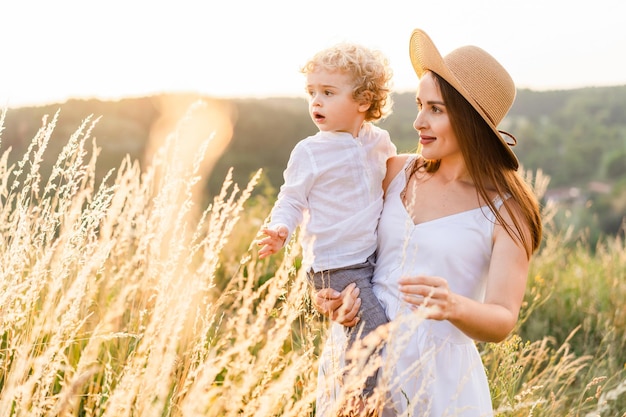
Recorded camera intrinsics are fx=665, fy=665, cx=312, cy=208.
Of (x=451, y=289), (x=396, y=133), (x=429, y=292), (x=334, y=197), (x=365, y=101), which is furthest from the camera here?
(x=396, y=133)

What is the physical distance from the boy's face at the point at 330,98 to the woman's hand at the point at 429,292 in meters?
1.08

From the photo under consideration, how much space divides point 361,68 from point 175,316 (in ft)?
4.58

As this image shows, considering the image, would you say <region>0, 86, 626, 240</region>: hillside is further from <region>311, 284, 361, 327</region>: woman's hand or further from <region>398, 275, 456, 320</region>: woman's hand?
<region>398, 275, 456, 320</region>: woman's hand

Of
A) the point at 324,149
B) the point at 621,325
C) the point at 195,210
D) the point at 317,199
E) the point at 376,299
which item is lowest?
the point at 621,325

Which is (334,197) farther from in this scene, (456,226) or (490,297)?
(490,297)

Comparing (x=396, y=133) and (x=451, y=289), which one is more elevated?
(x=451, y=289)

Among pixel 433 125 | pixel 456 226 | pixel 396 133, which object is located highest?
pixel 433 125

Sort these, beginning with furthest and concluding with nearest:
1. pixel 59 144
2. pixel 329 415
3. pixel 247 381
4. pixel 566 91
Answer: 1. pixel 566 91
2. pixel 59 144
3. pixel 329 415
4. pixel 247 381

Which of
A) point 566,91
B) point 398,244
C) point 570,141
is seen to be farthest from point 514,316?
point 566,91

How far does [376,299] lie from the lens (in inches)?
99.6

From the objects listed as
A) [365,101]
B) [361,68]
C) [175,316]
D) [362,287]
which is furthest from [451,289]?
[175,316]

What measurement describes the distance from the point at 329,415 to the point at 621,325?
157 inches

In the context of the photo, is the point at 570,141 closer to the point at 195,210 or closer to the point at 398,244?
the point at 195,210

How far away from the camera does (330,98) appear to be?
2.70 metres
